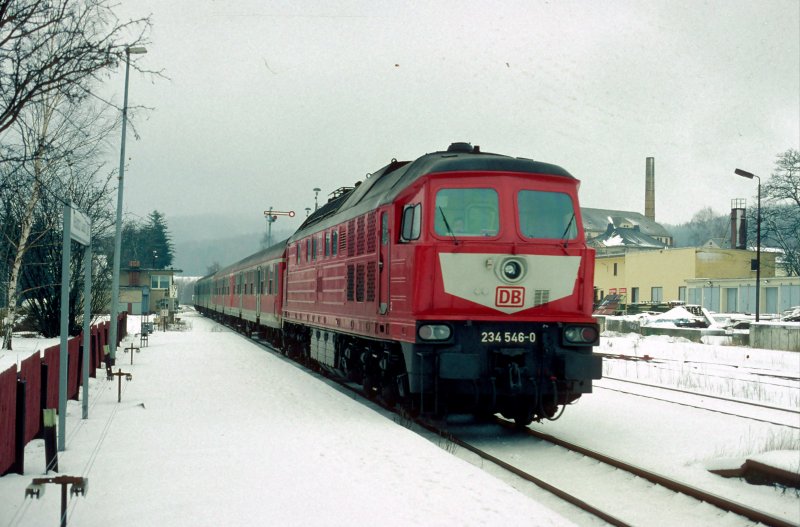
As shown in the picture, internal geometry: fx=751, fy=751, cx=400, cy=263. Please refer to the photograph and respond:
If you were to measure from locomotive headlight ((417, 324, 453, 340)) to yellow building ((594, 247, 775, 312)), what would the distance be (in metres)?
43.8

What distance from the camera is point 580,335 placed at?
9.35 m

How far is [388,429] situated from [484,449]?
4.03 ft

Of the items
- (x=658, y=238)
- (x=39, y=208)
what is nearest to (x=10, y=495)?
(x=39, y=208)

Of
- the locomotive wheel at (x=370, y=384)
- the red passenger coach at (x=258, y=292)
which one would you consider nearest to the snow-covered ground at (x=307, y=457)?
the locomotive wheel at (x=370, y=384)

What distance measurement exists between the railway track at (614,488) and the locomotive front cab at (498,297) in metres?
0.67

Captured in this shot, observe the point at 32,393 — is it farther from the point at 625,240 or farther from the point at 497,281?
the point at 625,240

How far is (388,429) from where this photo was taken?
9383 millimetres

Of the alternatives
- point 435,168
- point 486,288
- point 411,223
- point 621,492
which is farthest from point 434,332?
point 621,492

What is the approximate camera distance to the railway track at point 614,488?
20.3 ft

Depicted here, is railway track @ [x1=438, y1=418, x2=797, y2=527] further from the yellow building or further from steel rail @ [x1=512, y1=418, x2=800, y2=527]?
the yellow building

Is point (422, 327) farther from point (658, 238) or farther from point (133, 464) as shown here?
point (658, 238)

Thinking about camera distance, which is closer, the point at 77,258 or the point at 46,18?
the point at 46,18

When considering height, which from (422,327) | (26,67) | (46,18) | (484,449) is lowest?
(484,449)

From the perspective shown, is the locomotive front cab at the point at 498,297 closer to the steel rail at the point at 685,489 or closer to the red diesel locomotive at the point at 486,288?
the red diesel locomotive at the point at 486,288
